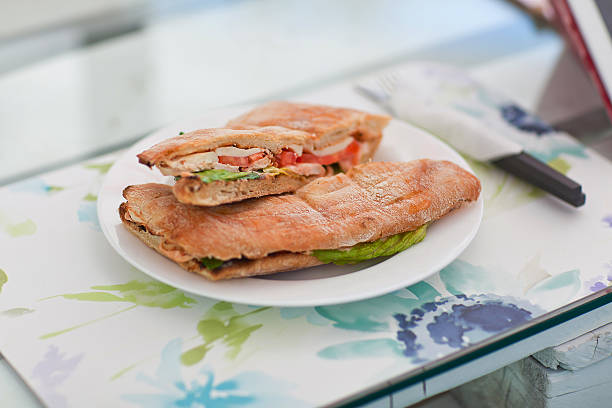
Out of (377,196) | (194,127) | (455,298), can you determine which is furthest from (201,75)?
(455,298)

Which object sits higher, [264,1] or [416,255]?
[264,1]

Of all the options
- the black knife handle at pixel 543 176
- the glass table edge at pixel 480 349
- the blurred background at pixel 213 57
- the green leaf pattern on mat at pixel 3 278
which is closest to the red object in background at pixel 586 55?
the blurred background at pixel 213 57

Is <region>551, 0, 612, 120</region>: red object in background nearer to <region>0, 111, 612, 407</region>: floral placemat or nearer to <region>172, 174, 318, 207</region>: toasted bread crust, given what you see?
<region>0, 111, 612, 407</region>: floral placemat

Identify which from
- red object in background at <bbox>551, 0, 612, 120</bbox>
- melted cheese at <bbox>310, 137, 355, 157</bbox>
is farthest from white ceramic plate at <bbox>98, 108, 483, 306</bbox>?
red object in background at <bbox>551, 0, 612, 120</bbox>

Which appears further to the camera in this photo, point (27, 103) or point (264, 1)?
point (264, 1)

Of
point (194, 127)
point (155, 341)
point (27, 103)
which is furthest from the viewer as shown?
point (27, 103)

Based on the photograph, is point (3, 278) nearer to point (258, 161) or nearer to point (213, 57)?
point (258, 161)

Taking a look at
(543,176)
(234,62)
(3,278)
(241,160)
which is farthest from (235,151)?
(234,62)

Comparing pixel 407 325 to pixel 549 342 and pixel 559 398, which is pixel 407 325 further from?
pixel 559 398
